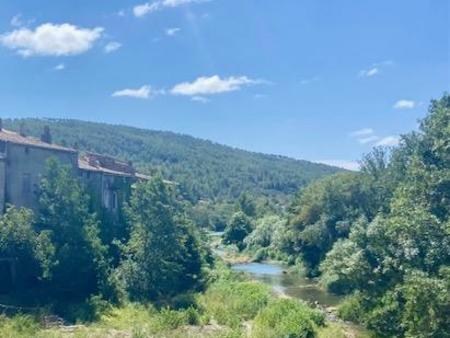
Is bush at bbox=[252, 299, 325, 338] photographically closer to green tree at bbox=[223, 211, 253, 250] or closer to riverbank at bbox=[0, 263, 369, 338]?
riverbank at bbox=[0, 263, 369, 338]

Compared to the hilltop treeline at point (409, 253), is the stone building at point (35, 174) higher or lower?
higher

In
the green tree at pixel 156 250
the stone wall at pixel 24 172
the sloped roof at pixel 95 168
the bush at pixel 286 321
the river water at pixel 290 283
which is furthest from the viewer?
the sloped roof at pixel 95 168

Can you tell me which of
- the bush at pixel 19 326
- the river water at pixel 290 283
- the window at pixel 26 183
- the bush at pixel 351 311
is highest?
the window at pixel 26 183

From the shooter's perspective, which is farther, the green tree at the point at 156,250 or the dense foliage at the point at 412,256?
the green tree at the point at 156,250

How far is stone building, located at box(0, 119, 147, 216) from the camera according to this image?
4488 centimetres

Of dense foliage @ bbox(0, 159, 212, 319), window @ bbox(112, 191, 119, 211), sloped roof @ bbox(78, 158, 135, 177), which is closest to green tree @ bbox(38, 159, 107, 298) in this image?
dense foliage @ bbox(0, 159, 212, 319)

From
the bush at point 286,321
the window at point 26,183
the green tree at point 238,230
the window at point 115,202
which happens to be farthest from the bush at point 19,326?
the green tree at point 238,230

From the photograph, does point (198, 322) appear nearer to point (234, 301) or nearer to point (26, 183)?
point (234, 301)

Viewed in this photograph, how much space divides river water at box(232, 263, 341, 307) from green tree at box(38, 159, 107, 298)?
18.6m

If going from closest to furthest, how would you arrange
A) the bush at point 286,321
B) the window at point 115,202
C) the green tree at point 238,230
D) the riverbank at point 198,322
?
the riverbank at point 198,322 → the bush at point 286,321 → the window at point 115,202 → the green tree at point 238,230

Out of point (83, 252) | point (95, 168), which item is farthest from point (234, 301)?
point (95, 168)

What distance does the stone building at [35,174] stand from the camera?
147 ft

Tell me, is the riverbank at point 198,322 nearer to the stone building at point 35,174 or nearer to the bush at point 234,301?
the bush at point 234,301

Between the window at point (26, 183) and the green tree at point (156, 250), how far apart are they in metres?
8.30
